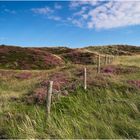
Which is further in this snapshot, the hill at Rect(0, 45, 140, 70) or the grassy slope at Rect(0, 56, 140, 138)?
the hill at Rect(0, 45, 140, 70)

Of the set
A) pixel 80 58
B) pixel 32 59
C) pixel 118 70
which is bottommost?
pixel 80 58

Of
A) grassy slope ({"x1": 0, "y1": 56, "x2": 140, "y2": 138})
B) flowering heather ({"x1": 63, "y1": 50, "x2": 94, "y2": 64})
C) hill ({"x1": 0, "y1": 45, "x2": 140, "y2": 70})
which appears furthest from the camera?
flowering heather ({"x1": 63, "y1": 50, "x2": 94, "y2": 64})

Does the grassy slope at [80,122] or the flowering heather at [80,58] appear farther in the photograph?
the flowering heather at [80,58]

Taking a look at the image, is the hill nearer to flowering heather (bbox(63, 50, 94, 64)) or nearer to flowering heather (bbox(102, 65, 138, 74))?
flowering heather (bbox(63, 50, 94, 64))

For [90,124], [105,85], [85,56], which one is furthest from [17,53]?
[90,124]

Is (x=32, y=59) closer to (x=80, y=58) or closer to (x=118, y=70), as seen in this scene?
(x=80, y=58)

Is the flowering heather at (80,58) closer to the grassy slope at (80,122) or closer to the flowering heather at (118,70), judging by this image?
the flowering heather at (118,70)

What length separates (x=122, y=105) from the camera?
11.2 m

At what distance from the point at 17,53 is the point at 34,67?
767 centimetres

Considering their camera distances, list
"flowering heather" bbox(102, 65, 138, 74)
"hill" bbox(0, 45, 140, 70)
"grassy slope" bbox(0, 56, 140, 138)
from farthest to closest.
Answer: "hill" bbox(0, 45, 140, 70)
"flowering heather" bbox(102, 65, 138, 74)
"grassy slope" bbox(0, 56, 140, 138)

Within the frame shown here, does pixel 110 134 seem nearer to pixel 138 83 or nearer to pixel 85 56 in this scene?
pixel 138 83

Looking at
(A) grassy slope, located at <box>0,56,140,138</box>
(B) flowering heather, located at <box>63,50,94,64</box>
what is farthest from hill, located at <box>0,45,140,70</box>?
(A) grassy slope, located at <box>0,56,140,138</box>

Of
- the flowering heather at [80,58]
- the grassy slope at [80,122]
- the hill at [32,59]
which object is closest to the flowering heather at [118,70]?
the grassy slope at [80,122]

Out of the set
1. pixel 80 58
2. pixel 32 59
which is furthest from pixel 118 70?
pixel 80 58
